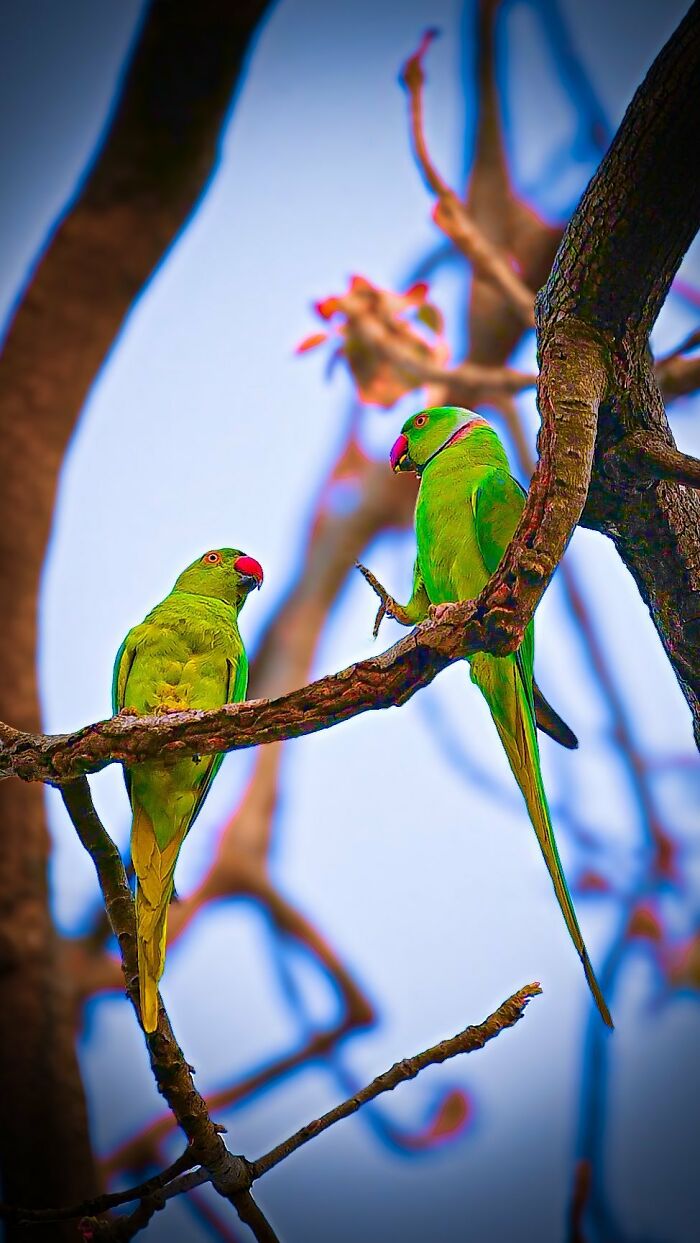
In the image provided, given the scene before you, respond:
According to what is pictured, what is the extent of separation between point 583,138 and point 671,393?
1.34 meters

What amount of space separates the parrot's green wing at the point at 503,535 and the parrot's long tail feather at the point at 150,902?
698mm

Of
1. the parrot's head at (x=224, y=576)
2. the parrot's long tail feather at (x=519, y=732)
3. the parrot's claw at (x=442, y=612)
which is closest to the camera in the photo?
the parrot's claw at (x=442, y=612)

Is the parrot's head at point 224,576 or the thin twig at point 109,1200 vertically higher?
the parrot's head at point 224,576

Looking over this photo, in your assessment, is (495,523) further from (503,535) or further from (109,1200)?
(109,1200)

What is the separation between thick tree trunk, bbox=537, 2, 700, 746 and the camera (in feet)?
4.67

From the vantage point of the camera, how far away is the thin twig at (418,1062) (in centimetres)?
140

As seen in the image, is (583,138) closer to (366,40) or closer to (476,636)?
(366,40)

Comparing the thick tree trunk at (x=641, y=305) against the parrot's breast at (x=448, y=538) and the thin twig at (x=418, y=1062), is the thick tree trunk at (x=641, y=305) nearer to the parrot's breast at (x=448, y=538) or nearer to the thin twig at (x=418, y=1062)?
the parrot's breast at (x=448, y=538)

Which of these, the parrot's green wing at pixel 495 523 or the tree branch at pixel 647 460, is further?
the parrot's green wing at pixel 495 523

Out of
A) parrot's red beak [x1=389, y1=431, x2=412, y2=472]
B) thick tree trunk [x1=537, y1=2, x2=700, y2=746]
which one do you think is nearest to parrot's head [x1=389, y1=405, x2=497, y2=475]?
parrot's red beak [x1=389, y1=431, x2=412, y2=472]

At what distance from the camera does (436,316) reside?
138 inches

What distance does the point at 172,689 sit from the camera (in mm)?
1901

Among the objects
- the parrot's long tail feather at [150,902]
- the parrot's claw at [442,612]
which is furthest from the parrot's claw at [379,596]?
the parrot's long tail feather at [150,902]

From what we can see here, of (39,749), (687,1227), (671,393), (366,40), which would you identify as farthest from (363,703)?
(366,40)
